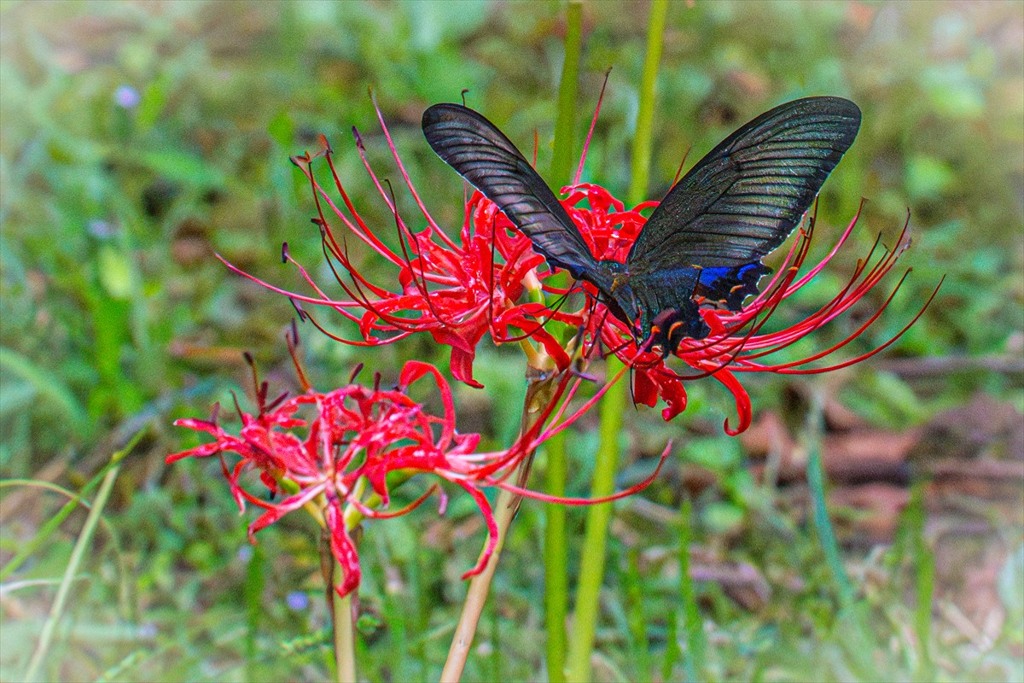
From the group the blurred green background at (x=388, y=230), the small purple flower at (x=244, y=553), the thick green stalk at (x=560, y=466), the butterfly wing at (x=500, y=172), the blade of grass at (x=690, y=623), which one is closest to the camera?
the butterfly wing at (x=500, y=172)

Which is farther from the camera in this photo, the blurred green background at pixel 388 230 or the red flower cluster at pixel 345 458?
the blurred green background at pixel 388 230

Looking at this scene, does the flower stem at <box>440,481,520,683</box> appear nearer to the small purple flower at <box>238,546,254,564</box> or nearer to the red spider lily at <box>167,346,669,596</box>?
the red spider lily at <box>167,346,669,596</box>

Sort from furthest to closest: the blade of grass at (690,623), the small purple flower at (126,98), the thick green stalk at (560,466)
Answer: the small purple flower at (126,98), the blade of grass at (690,623), the thick green stalk at (560,466)

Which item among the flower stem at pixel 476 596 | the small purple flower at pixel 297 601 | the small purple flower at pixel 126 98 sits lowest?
the small purple flower at pixel 297 601

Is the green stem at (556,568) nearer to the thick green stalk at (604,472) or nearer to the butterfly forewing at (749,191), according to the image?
the thick green stalk at (604,472)

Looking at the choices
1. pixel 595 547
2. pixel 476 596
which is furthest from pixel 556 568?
pixel 476 596

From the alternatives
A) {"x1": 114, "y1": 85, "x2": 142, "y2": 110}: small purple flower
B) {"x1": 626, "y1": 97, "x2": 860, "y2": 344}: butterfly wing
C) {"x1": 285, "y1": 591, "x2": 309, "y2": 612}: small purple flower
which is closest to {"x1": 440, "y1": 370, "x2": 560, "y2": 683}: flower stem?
{"x1": 626, "y1": 97, "x2": 860, "y2": 344}: butterfly wing

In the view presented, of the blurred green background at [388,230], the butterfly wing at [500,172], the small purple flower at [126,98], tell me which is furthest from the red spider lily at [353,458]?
the small purple flower at [126,98]

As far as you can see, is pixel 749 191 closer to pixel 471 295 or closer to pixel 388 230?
pixel 471 295
